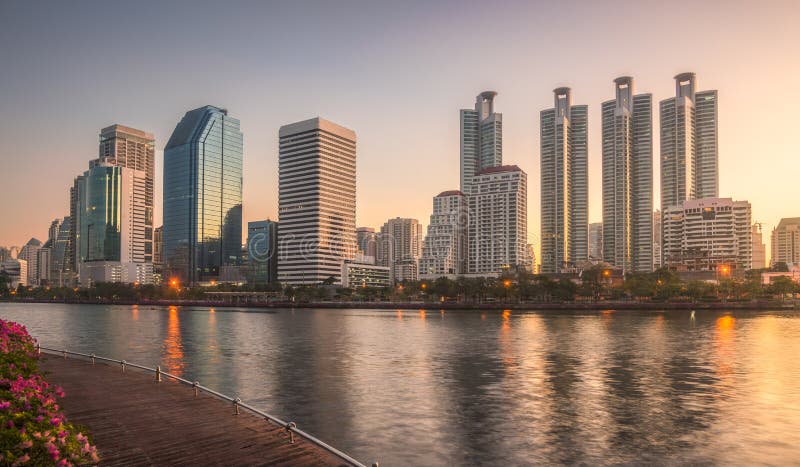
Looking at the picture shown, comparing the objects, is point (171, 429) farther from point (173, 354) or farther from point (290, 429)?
point (173, 354)

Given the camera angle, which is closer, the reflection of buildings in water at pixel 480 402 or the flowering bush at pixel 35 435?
the flowering bush at pixel 35 435

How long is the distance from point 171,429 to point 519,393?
2640 centimetres

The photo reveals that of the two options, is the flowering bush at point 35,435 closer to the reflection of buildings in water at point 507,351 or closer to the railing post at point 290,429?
the railing post at point 290,429

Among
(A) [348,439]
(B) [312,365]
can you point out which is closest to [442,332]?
(B) [312,365]

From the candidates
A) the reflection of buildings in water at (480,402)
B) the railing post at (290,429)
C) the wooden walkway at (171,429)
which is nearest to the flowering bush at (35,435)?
the wooden walkway at (171,429)

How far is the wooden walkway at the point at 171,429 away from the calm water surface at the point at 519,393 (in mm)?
6857

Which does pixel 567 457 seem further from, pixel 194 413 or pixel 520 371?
pixel 520 371

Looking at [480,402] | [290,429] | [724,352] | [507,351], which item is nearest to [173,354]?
[507,351]

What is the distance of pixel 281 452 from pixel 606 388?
31322 millimetres

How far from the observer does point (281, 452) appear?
61.6 feet

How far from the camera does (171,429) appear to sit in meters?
21.4

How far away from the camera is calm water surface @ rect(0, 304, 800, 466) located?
27828 millimetres

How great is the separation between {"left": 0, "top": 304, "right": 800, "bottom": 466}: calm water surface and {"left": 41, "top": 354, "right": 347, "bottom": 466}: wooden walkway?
22.5 feet

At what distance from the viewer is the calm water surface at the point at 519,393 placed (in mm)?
27828
